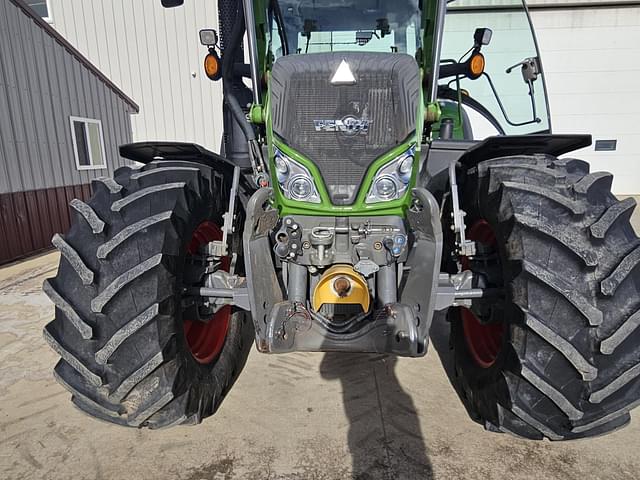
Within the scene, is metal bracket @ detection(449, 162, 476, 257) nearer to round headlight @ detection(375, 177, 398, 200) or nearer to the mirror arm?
round headlight @ detection(375, 177, 398, 200)

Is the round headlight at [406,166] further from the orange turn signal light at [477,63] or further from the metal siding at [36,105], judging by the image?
the metal siding at [36,105]

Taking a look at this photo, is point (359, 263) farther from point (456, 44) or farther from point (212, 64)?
point (456, 44)

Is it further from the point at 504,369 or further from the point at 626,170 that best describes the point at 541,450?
the point at 626,170

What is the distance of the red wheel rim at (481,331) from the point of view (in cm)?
217

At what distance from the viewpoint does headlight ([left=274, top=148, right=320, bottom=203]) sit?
204 centimetres

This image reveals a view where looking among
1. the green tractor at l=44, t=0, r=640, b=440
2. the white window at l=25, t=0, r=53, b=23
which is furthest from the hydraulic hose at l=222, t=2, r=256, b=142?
the white window at l=25, t=0, r=53, b=23

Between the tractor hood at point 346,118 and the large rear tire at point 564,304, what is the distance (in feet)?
1.77

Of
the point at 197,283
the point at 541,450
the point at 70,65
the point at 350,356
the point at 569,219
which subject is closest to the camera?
the point at 569,219

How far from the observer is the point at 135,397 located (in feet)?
6.13

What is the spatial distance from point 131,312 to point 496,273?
5.22 ft

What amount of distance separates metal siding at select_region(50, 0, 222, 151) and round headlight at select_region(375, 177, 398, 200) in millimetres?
8238

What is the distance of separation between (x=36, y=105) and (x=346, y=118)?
19.9ft

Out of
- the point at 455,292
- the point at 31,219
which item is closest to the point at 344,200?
the point at 455,292

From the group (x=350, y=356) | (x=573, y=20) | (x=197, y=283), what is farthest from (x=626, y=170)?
(x=197, y=283)
